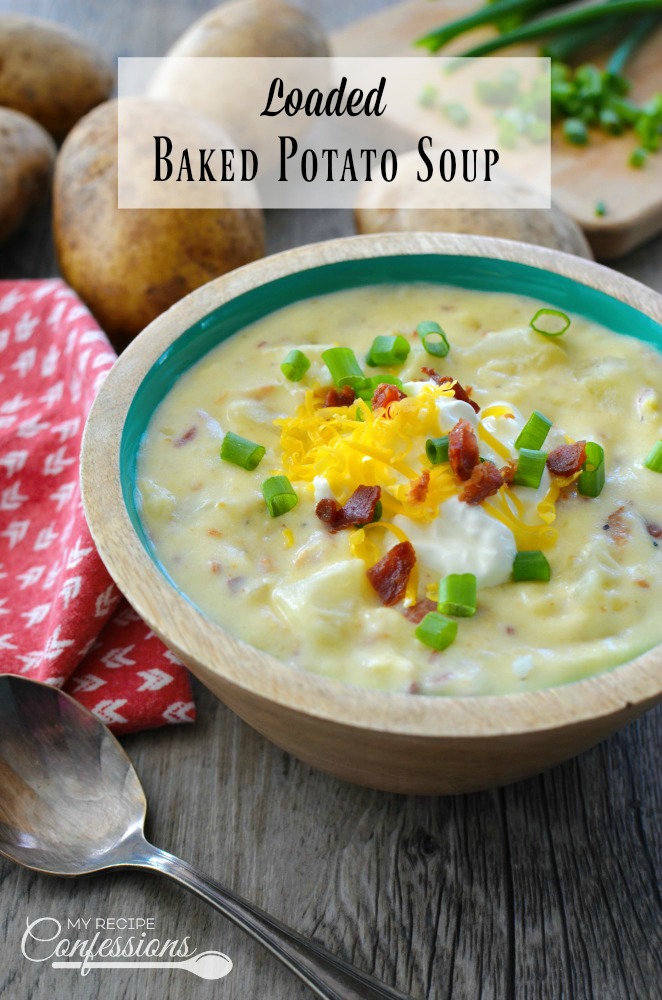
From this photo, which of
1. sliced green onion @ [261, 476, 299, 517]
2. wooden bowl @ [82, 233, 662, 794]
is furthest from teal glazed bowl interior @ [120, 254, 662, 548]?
sliced green onion @ [261, 476, 299, 517]

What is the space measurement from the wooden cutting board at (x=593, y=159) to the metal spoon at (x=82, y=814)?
2746mm

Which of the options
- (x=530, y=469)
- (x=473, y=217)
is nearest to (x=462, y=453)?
(x=530, y=469)

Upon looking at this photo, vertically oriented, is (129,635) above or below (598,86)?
below

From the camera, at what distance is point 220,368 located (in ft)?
8.68

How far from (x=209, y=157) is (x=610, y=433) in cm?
186

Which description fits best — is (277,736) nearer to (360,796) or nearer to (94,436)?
(360,796)

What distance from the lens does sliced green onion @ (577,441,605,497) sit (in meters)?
2.27

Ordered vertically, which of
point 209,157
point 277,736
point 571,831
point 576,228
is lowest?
point 571,831

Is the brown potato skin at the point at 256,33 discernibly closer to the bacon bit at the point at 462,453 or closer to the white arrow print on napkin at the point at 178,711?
the bacon bit at the point at 462,453

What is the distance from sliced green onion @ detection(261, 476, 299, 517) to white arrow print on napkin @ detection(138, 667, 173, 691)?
0.56 metres

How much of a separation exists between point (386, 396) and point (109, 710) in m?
1.01

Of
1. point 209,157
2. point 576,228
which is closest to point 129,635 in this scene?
point 209,157

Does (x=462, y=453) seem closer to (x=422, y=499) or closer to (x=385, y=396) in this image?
(x=422, y=499)

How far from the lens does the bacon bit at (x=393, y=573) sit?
6.93 feet
